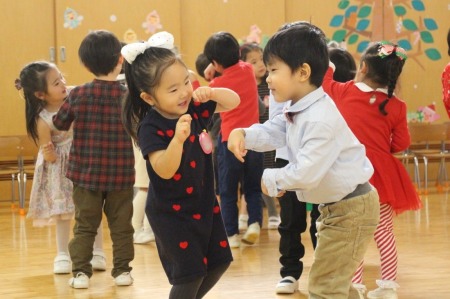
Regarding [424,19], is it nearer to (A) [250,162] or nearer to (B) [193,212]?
(A) [250,162]

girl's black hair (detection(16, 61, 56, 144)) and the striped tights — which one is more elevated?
girl's black hair (detection(16, 61, 56, 144))

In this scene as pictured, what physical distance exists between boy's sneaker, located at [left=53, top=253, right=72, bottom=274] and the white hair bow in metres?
2.11

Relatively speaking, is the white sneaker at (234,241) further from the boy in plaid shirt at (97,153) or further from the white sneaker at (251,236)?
the boy in plaid shirt at (97,153)

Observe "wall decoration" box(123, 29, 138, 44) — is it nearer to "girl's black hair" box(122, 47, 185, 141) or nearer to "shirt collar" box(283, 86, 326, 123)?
"girl's black hair" box(122, 47, 185, 141)

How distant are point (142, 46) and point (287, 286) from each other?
170cm

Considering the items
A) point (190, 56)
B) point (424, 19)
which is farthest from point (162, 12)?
point (424, 19)

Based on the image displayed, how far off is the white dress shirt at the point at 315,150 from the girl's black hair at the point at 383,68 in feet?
4.14

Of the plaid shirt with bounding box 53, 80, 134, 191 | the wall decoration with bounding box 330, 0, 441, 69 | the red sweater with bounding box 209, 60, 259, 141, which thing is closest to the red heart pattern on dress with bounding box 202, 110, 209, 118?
the plaid shirt with bounding box 53, 80, 134, 191

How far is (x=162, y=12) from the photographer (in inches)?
329

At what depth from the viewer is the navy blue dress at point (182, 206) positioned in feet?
Result: 9.05

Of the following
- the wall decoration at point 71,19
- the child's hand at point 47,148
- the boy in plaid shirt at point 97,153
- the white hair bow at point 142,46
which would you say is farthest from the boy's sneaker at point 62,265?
the wall decoration at point 71,19

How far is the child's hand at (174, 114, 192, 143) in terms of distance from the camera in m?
2.55

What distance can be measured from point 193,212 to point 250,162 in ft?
8.99

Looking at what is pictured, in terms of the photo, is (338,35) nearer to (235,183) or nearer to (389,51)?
(235,183)
